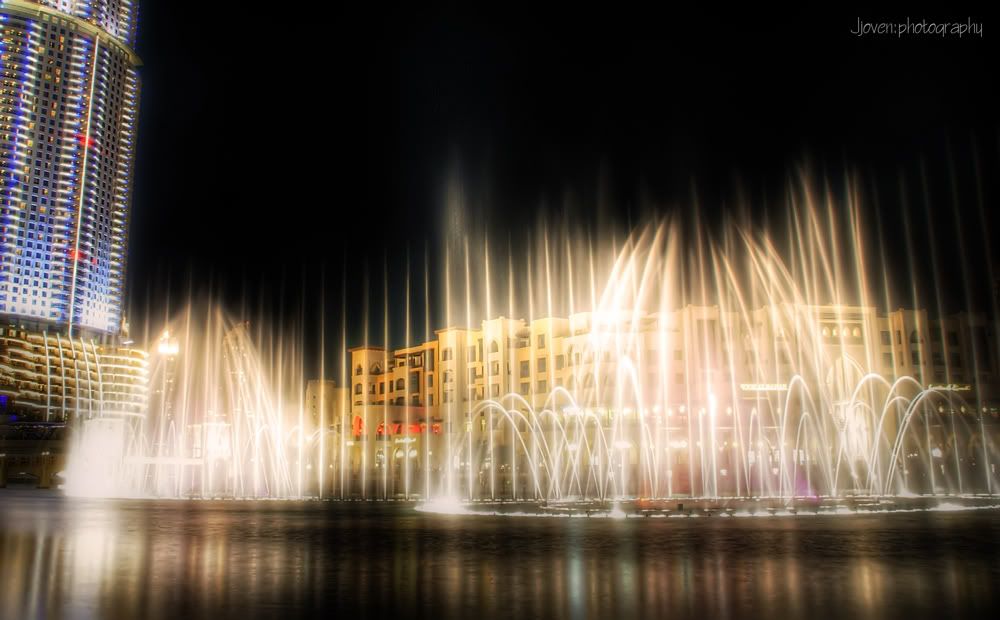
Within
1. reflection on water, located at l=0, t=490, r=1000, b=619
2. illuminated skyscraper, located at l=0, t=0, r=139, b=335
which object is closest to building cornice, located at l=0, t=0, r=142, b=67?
illuminated skyscraper, located at l=0, t=0, r=139, b=335

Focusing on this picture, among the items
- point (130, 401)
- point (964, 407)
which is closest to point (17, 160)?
point (130, 401)

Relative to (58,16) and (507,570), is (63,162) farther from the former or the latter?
(507,570)

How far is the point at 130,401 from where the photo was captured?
14350cm

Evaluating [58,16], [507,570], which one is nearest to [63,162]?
[58,16]

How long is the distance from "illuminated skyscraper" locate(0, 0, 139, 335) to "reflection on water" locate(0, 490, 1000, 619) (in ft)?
394

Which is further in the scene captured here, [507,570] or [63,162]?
[63,162]

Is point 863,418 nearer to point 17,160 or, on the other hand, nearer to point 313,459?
point 313,459

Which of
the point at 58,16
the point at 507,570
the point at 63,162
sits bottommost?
the point at 507,570

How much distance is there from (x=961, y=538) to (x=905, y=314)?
3171 inches

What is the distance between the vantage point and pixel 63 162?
427 ft

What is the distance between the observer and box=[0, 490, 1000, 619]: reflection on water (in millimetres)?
9344

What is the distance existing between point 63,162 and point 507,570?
139431mm

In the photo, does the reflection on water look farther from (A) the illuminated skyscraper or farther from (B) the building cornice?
(B) the building cornice

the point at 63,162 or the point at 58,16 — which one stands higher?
the point at 58,16
